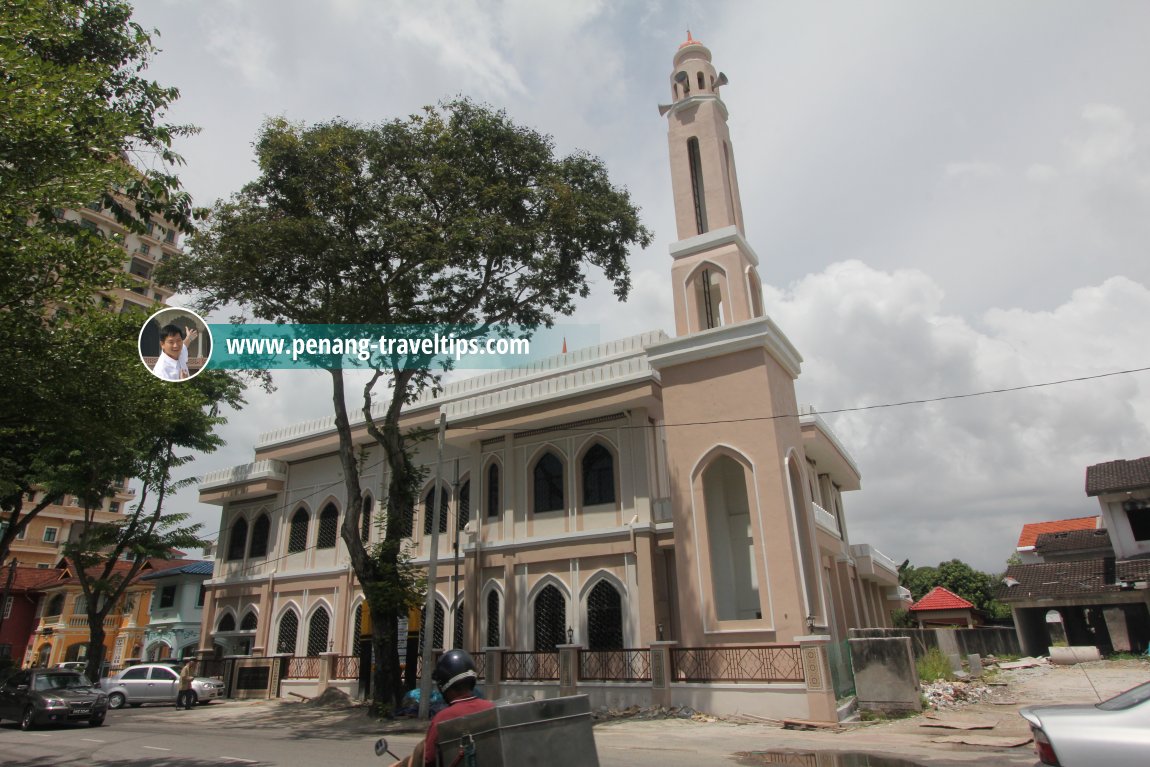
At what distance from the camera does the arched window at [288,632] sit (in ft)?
68.9

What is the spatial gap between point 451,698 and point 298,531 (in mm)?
20665

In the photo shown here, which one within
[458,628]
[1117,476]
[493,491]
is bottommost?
[458,628]

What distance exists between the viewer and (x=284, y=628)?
21344 millimetres

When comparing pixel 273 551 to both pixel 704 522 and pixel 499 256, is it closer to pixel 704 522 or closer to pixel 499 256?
pixel 499 256

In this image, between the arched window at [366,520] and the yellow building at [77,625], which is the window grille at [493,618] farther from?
the yellow building at [77,625]

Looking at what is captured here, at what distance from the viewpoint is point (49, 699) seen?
13062 millimetres

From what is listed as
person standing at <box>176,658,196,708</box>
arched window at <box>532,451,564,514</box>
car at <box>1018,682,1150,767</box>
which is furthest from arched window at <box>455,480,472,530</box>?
A: car at <box>1018,682,1150,767</box>

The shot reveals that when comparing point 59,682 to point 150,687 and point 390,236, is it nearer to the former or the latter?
point 150,687

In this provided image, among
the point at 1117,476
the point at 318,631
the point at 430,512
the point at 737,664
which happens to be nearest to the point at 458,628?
the point at 430,512

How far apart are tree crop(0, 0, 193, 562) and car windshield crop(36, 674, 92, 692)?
24.2 feet

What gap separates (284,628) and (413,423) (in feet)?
24.5

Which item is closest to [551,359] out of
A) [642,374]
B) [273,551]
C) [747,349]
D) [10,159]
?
[642,374]

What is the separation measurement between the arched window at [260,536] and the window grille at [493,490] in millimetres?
9074

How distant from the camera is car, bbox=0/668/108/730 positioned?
1302 cm
